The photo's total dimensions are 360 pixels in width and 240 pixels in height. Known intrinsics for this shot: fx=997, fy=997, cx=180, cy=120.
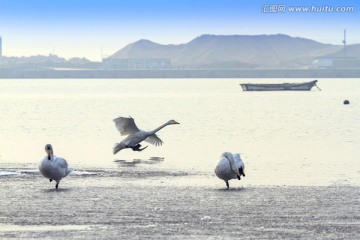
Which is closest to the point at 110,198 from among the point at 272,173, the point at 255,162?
the point at 272,173

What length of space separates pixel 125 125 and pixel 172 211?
16114 millimetres

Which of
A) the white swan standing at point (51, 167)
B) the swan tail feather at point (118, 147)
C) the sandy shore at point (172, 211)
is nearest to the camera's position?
the sandy shore at point (172, 211)

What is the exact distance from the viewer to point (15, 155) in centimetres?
3538

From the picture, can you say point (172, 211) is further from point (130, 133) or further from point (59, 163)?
point (130, 133)

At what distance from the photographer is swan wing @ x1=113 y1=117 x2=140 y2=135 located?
1329 inches

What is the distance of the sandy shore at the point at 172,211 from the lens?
15.7 m

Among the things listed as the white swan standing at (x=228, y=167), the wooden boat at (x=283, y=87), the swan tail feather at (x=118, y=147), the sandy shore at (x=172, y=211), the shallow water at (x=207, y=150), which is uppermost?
the white swan standing at (x=228, y=167)

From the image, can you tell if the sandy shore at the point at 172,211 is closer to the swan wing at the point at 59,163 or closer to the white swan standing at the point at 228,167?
the white swan standing at the point at 228,167

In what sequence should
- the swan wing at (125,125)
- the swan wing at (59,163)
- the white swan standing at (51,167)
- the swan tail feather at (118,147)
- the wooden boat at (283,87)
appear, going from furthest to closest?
the wooden boat at (283,87) → the swan tail feather at (118,147) → the swan wing at (125,125) → the swan wing at (59,163) → the white swan standing at (51,167)

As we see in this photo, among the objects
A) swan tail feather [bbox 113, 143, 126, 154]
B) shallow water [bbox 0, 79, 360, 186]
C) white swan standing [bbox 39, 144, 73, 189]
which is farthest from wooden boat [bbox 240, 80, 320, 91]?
white swan standing [bbox 39, 144, 73, 189]

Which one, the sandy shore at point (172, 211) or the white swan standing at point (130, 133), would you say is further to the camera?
the white swan standing at point (130, 133)

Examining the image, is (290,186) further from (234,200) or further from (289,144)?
(289,144)

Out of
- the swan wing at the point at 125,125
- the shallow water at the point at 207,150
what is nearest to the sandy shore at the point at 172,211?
the shallow water at the point at 207,150

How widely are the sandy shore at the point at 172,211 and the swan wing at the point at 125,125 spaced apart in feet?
31.5
